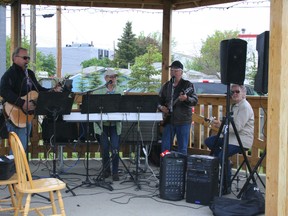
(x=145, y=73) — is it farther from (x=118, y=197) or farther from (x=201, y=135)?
(x=118, y=197)

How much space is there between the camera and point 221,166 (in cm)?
501

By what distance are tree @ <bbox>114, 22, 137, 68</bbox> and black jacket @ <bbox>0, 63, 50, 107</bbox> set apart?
746 inches

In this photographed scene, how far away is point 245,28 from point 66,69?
13.7 meters

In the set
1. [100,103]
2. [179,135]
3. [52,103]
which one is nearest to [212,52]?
[179,135]

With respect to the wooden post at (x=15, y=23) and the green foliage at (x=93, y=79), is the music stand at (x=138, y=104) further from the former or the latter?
the green foliage at (x=93, y=79)

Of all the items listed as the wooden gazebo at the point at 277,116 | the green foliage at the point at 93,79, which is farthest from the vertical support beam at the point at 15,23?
the green foliage at the point at 93,79

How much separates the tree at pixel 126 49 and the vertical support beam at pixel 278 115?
21023 millimetres

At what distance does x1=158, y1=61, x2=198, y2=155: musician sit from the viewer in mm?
6050

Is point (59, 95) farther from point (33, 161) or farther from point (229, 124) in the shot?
point (33, 161)

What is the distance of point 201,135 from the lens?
7.44 m

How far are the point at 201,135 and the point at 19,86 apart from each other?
3288 mm

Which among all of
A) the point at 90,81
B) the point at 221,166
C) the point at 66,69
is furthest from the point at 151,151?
the point at 66,69

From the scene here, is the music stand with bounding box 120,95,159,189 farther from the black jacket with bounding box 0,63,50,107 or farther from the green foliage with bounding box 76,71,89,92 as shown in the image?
the green foliage with bounding box 76,71,89,92

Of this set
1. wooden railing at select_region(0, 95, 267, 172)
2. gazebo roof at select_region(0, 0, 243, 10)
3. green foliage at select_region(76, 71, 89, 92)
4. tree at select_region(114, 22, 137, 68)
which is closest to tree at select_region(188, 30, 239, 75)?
tree at select_region(114, 22, 137, 68)
